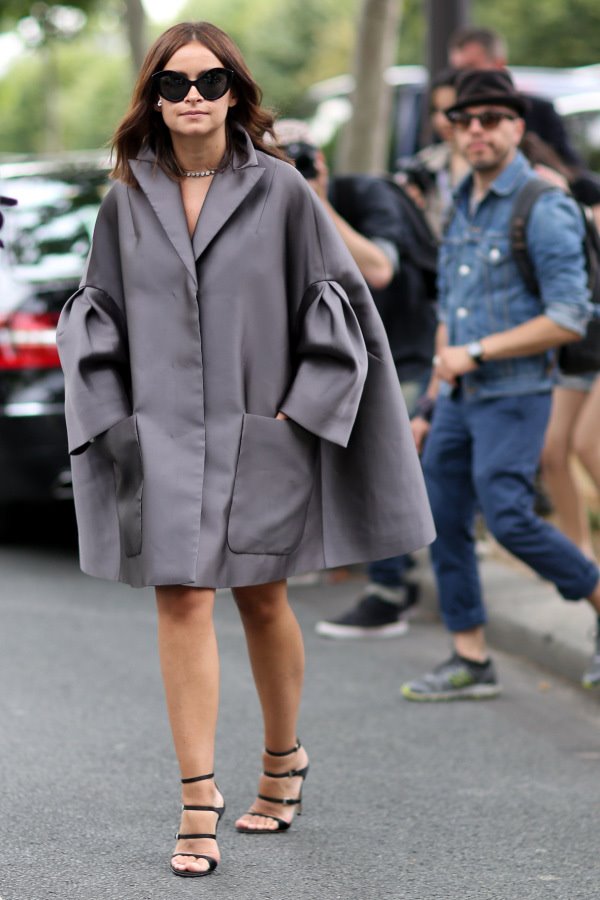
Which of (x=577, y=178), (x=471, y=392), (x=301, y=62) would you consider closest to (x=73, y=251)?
(x=577, y=178)

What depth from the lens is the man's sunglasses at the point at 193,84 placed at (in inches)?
143

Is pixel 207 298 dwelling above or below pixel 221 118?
below

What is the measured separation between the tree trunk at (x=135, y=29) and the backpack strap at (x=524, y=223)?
31.4 feet

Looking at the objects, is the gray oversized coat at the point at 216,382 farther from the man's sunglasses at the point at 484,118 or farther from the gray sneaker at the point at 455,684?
the gray sneaker at the point at 455,684

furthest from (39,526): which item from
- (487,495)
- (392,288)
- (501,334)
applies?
(501,334)

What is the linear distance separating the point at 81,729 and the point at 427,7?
215 inches

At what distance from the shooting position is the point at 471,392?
5.28 meters

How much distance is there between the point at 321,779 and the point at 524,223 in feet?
6.09

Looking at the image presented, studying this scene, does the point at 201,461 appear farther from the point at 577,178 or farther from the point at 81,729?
the point at 577,178

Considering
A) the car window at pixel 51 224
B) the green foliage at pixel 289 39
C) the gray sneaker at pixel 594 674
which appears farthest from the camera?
the green foliage at pixel 289 39

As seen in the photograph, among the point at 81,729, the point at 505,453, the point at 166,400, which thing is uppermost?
the point at 166,400

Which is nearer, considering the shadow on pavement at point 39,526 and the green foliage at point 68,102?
the shadow on pavement at point 39,526

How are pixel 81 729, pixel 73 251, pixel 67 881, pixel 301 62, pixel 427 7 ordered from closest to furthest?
pixel 67 881 → pixel 81 729 → pixel 73 251 → pixel 427 7 → pixel 301 62

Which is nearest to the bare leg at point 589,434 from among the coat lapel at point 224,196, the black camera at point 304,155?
the black camera at point 304,155
